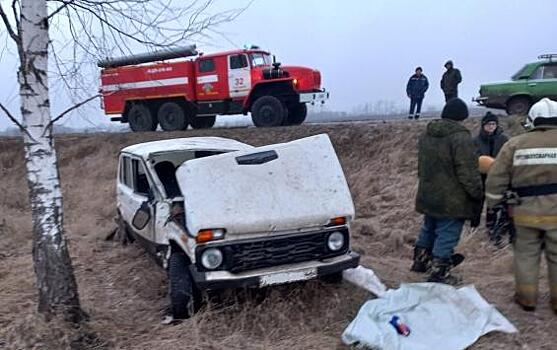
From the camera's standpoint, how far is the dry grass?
12.6 feet

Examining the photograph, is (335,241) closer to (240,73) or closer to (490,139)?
(490,139)

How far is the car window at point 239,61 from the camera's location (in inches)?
541

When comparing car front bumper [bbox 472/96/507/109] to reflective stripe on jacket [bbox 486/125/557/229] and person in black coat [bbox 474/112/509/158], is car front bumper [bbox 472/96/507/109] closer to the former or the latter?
person in black coat [bbox 474/112/509/158]

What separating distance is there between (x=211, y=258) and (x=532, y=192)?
2.48 metres

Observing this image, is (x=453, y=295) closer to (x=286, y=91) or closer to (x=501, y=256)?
(x=501, y=256)

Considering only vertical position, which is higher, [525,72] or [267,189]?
[525,72]

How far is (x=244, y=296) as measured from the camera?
14.5ft

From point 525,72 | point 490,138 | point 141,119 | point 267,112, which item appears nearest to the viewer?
point 490,138

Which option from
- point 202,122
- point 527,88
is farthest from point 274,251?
point 202,122

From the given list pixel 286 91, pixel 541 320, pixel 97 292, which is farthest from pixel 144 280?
pixel 286 91

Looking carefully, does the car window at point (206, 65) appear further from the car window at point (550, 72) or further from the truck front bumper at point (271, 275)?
the truck front bumper at point (271, 275)

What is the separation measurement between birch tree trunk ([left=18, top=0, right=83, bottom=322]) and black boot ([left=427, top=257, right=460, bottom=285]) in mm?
3012

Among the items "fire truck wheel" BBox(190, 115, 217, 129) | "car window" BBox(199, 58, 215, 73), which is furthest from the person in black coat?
"fire truck wheel" BBox(190, 115, 217, 129)

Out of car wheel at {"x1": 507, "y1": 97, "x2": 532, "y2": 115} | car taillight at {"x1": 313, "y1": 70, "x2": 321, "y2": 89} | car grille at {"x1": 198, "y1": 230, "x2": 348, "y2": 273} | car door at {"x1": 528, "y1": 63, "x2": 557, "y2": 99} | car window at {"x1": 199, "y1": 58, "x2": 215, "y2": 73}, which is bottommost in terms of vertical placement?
car grille at {"x1": 198, "y1": 230, "x2": 348, "y2": 273}
